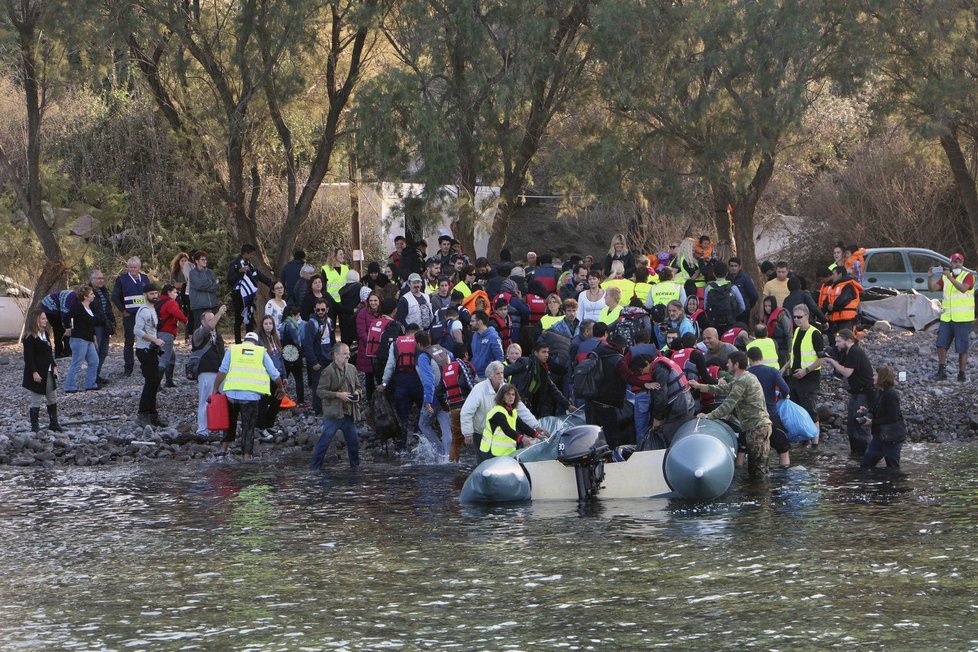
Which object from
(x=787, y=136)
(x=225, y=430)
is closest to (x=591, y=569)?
(x=225, y=430)

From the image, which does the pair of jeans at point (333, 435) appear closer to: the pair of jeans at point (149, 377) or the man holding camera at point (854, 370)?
the pair of jeans at point (149, 377)

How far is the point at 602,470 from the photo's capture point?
14.6 metres

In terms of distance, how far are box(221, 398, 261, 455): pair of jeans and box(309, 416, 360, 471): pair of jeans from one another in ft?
3.36

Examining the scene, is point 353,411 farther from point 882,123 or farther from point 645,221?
point 645,221

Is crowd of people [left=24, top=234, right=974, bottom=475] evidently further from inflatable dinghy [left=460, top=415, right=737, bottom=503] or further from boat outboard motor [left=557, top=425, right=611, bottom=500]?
boat outboard motor [left=557, top=425, right=611, bottom=500]

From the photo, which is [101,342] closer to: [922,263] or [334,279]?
[334,279]

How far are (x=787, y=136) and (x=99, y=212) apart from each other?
17.1 m

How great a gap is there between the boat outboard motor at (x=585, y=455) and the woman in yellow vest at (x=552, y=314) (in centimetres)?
377

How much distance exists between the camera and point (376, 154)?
23.9m

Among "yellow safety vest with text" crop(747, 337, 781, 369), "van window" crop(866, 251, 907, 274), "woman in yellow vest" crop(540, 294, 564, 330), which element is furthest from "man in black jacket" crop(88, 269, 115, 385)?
"van window" crop(866, 251, 907, 274)

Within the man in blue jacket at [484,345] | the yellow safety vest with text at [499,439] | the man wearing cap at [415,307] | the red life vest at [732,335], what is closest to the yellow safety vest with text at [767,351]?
the red life vest at [732,335]

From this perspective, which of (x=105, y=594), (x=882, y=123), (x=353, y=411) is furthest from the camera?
(x=882, y=123)

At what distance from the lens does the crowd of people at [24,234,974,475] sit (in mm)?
15820

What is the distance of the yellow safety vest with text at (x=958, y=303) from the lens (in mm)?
20578
